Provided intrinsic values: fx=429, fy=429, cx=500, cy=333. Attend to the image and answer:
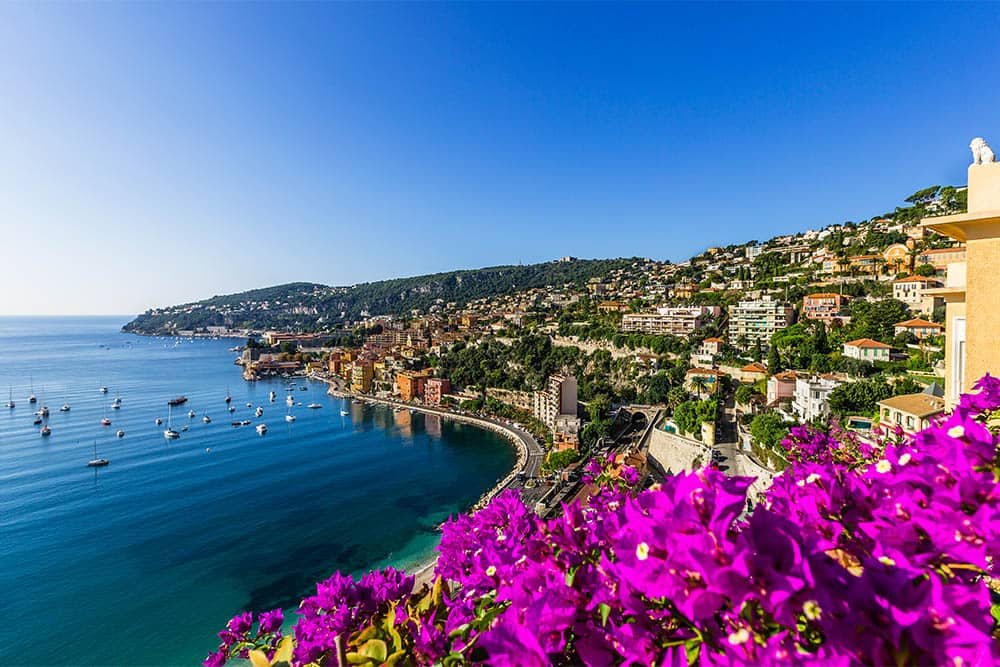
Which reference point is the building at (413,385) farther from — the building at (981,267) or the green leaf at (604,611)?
the green leaf at (604,611)

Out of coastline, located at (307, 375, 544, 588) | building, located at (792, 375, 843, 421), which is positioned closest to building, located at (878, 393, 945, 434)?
building, located at (792, 375, 843, 421)

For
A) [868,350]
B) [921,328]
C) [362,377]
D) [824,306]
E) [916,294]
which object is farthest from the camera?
[362,377]

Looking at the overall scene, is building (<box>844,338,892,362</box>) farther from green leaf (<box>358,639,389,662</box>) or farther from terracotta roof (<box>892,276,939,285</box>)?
green leaf (<box>358,639,389,662</box>)

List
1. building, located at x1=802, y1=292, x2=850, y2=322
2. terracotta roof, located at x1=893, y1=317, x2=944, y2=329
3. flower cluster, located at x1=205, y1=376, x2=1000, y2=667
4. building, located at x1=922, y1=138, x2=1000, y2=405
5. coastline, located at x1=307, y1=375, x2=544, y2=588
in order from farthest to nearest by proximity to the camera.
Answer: building, located at x1=802, y1=292, x2=850, y2=322, terracotta roof, located at x1=893, y1=317, x2=944, y2=329, coastline, located at x1=307, y1=375, x2=544, y2=588, building, located at x1=922, y1=138, x2=1000, y2=405, flower cluster, located at x1=205, y1=376, x2=1000, y2=667

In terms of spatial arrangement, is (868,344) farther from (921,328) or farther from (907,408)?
(907,408)

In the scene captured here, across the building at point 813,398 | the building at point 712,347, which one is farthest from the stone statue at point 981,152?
the building at point 712,347

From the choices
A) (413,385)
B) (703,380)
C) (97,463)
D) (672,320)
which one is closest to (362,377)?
(413,385)
